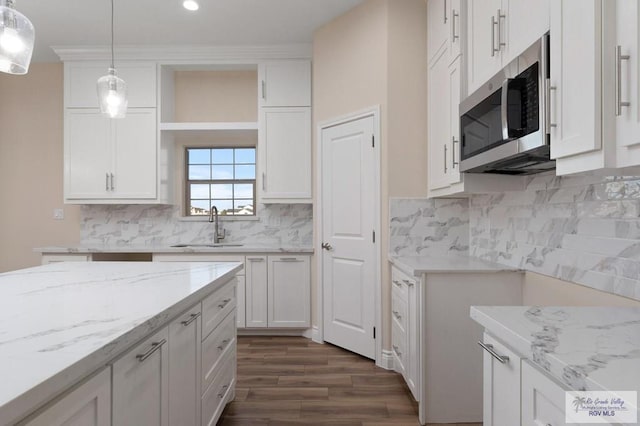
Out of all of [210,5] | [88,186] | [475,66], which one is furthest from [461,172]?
[88,186]

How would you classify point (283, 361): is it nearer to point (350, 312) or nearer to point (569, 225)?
point (350, 312)

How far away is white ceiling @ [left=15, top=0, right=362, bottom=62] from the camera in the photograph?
3.19 metres

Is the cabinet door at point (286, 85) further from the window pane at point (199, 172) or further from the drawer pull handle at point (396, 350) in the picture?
the drawer pull handle at point (396, 350)

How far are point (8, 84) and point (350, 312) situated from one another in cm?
458

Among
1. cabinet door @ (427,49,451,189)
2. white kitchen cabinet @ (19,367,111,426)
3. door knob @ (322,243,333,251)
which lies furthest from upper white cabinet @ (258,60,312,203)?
white kitchen cabinet @ (19,367,111,426)

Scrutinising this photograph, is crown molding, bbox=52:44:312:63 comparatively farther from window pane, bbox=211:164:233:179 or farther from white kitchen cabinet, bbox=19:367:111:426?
white kitchen cabinet, bbox=19:367:111:426

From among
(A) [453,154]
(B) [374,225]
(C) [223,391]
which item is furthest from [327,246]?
(C) [223,391]

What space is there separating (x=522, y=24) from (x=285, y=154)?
2586mm

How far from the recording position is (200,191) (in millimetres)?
4426

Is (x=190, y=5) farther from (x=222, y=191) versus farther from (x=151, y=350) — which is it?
(x=151, y=350)

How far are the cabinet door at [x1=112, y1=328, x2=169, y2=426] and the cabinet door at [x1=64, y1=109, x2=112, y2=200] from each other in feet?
10.4

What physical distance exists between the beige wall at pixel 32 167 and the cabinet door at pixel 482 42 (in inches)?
171

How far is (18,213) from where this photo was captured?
427 cm

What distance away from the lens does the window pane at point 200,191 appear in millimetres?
4418
